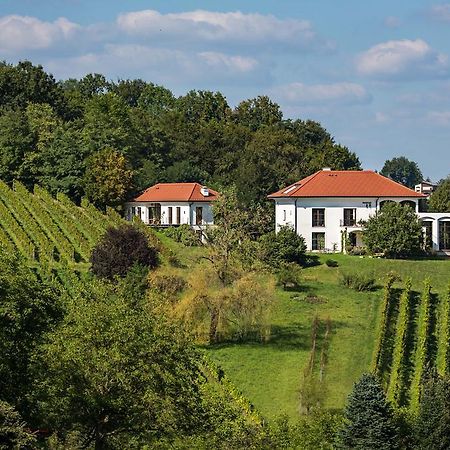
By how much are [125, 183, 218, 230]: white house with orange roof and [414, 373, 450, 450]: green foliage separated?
4060 cm

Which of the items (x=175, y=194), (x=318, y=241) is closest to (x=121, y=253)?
(x=318, y=241)

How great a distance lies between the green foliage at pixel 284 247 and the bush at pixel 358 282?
3998 mm

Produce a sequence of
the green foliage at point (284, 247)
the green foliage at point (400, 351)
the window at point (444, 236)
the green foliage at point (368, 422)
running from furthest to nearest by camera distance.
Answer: the window at point (444, 236), the green foliage at point (284, 247), the green foliage at point (400, 351), the green foliage at point (368, 422)

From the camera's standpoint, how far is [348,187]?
64125mm

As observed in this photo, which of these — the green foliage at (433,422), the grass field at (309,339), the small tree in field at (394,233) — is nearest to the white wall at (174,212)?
the grass field at (309,339)

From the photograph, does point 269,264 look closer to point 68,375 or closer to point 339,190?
→ point 339,190

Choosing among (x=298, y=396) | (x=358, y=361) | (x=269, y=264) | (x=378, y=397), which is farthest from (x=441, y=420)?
(x=269, y=264)

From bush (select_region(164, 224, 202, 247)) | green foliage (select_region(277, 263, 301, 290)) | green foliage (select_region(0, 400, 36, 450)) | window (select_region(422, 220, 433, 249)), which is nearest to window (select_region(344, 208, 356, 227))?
window (select_region(422, 220, 433, 249))

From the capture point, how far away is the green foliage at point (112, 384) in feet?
82.9

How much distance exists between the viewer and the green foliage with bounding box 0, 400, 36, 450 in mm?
21750

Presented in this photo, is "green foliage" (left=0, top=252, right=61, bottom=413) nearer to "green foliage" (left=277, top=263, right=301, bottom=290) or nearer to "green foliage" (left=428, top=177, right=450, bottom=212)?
"green foliage" (left=277, top=263, right=301, bottom=290)

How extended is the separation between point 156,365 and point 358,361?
1473cm

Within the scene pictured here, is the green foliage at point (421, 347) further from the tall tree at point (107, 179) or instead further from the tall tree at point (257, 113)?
the tall tree at point (257, 113)

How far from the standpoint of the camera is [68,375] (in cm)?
2539
